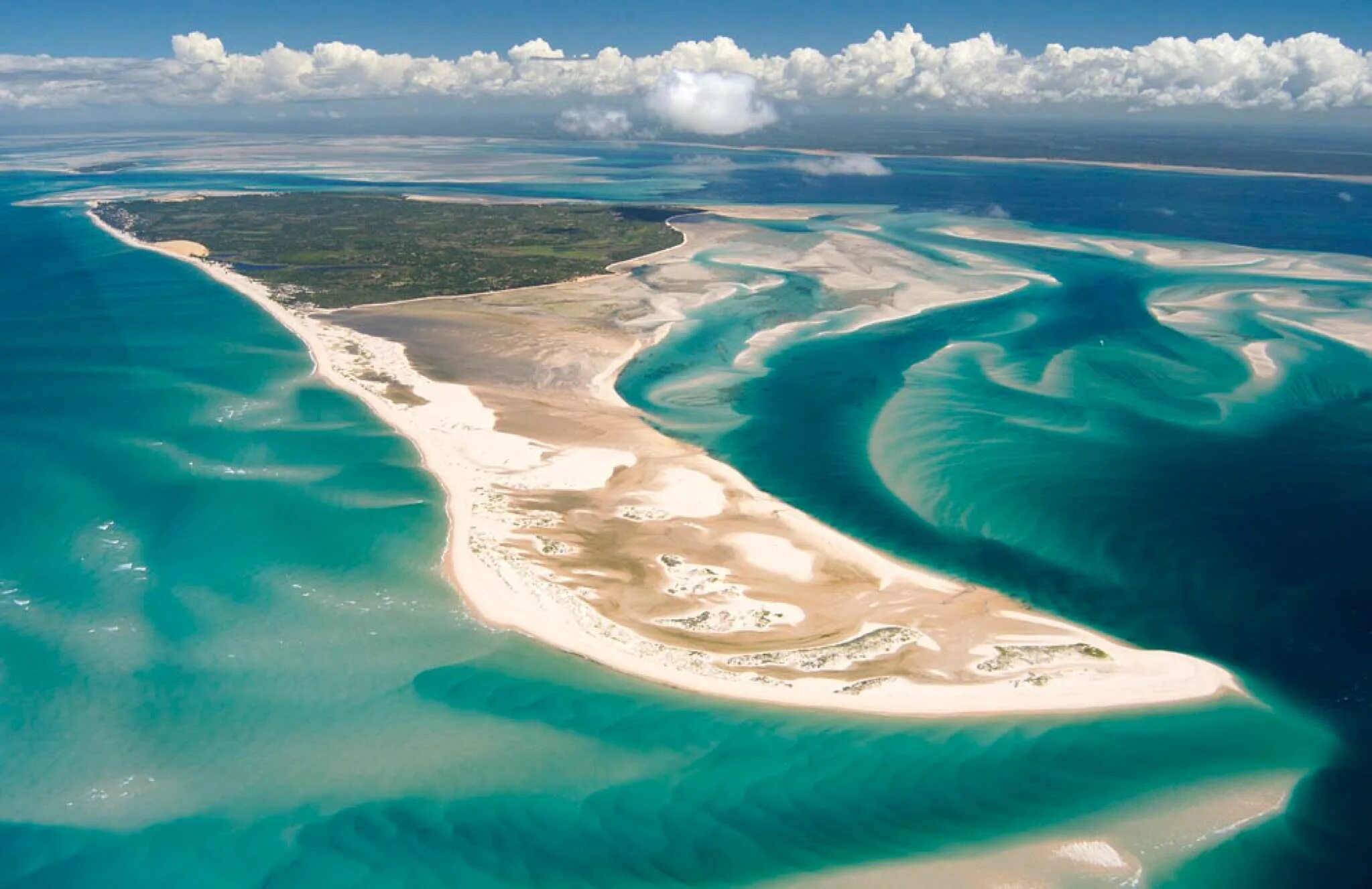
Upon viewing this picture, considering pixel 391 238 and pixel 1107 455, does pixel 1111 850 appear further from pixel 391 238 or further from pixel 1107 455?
pixel 391 238

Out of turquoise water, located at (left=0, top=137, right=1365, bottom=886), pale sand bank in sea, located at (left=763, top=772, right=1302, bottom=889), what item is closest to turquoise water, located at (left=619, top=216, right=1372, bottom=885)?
turquoise water, located at (left=0, top=137, right=1365, bottom=886)

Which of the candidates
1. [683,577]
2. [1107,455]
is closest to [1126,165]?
[1107,455]

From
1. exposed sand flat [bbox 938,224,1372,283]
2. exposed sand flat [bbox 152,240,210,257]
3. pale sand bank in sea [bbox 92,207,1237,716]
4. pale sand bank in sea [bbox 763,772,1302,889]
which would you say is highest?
exposed sand flat [bbox 938,224,1372,283]

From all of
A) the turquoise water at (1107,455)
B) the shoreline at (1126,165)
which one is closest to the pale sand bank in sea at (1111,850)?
the turquoise water at (1107,455)

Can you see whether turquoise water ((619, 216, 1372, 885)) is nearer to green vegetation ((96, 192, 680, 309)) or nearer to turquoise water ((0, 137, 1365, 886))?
turquoise water ((0, 137, 1365, 886))

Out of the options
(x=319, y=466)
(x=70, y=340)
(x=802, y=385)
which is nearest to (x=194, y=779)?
(x=319, y=466)

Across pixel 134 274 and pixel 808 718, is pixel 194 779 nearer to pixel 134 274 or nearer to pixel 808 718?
pixel 808 718
